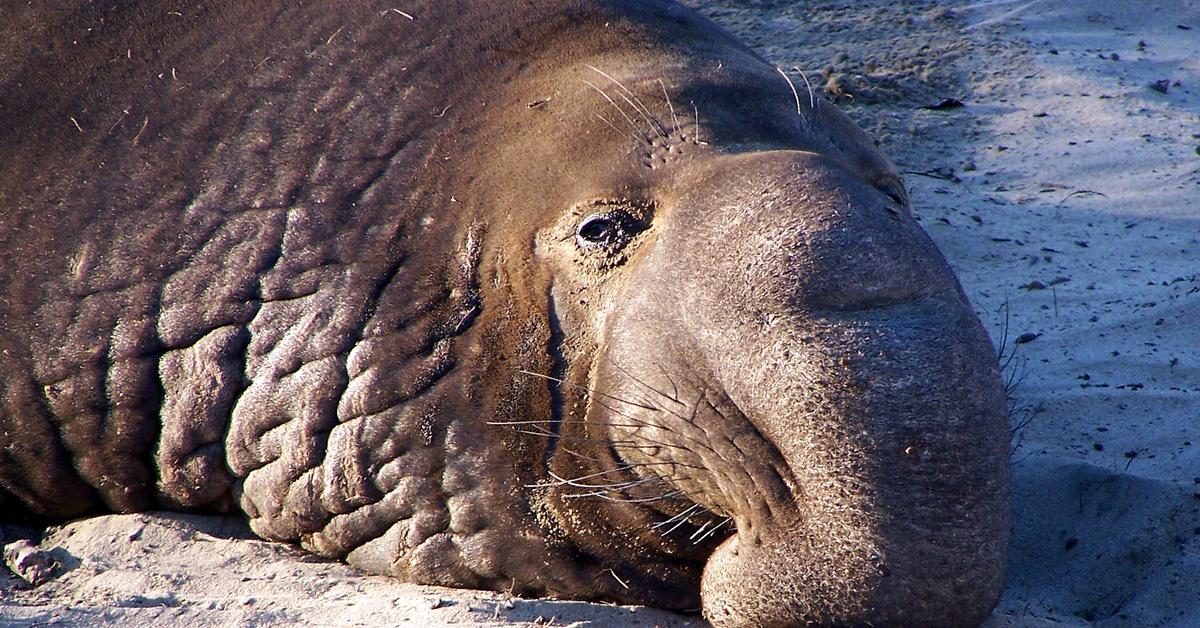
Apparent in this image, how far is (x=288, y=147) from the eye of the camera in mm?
3689

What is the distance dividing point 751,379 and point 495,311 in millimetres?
758

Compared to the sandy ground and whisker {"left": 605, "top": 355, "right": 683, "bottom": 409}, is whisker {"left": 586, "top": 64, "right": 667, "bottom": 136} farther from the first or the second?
the sandy ground

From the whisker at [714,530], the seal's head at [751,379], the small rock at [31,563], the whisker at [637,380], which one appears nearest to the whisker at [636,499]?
the seal's head at [751,379]

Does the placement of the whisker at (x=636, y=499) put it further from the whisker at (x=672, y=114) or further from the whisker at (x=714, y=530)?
the whisker at (x=672, y=114)

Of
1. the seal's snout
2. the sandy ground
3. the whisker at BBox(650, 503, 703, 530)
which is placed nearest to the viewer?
the seal's snout

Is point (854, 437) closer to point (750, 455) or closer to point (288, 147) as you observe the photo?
point (750, 455)

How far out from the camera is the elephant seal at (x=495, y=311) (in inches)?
107

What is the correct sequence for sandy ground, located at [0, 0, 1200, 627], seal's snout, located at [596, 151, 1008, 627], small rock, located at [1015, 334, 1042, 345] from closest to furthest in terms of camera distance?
seal's snout, located at [596, 151, 1008, 627] → sandy ground, located at [0, 0, 1200, 627] → small rock, located at [1015, 334, 1042, 345]

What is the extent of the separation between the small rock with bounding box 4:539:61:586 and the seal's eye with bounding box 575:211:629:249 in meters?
1.68

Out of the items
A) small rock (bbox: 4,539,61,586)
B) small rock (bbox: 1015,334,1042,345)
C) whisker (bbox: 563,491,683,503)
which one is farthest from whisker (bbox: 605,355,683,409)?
small rock (bbox: 1015,334,1042,345)

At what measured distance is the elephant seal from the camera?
2.73 metres

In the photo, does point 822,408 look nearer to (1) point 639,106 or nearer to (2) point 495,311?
(2) point 495,311

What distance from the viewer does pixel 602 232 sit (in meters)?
3.17

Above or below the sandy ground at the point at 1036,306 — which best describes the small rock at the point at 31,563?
above
